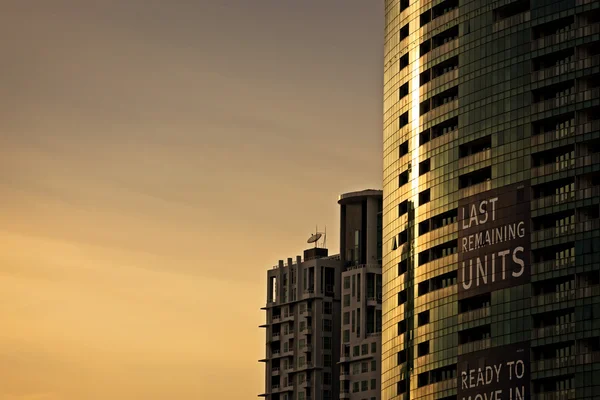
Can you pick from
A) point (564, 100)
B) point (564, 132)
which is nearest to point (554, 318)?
point (564, 132)

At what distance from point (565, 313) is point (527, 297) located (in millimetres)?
6212

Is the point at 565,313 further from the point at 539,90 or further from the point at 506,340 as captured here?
the point at 539,90

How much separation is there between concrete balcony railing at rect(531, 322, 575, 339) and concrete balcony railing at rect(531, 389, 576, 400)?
22.8 feet

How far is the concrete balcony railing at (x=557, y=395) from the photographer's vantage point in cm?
18775

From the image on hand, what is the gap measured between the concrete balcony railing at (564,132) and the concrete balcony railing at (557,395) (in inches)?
1234

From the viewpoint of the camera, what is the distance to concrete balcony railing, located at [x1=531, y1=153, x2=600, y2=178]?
626ft

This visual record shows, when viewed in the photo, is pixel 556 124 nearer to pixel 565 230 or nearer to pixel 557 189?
pixel 557 189

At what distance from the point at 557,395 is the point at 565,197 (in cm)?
2408

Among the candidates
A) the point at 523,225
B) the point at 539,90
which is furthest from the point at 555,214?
the point at 539,90

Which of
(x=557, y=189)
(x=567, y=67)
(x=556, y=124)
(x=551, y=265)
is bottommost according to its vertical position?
(x=551, y=265)

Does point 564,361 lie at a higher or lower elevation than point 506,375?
higher

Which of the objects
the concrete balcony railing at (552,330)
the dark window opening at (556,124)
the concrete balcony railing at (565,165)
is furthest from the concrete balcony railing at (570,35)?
the concrete balcony railing at (552,330)

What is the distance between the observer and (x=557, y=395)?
190 meters

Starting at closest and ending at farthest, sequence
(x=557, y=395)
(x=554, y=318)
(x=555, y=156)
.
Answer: (x=557, y=395)
(x=554, y=318)
(x=555, y=156)
